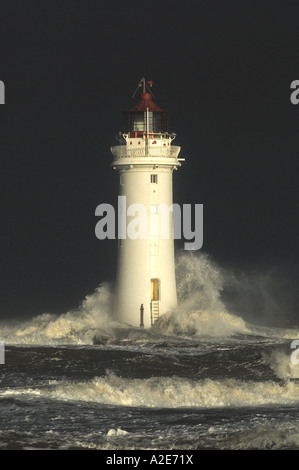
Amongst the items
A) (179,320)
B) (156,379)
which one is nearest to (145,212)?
(179,320)

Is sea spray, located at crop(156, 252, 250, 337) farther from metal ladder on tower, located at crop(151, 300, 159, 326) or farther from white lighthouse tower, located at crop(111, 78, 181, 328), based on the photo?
white lighthouse tower, located at crop(111, 78, 181, 328)

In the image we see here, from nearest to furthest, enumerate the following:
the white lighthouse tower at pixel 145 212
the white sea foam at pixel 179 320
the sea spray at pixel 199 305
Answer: the white sea foam at pixel 179 320 → the white lighthouse tower at pixel 145 212 → the sea spray at pixel 199 305

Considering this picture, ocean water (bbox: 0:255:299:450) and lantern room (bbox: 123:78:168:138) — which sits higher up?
lantern room (bbox: 123:78:168:138)

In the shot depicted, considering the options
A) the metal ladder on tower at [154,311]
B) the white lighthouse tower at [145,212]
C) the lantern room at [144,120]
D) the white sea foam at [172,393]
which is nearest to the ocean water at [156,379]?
the white sea foam at [172,393]

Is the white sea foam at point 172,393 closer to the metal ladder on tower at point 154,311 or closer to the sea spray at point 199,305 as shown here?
the sea spray at point 199,305

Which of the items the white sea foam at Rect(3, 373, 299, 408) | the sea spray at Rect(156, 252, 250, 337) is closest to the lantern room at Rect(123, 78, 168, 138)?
the sea spray at Rect(156, 252, 250, 337)
